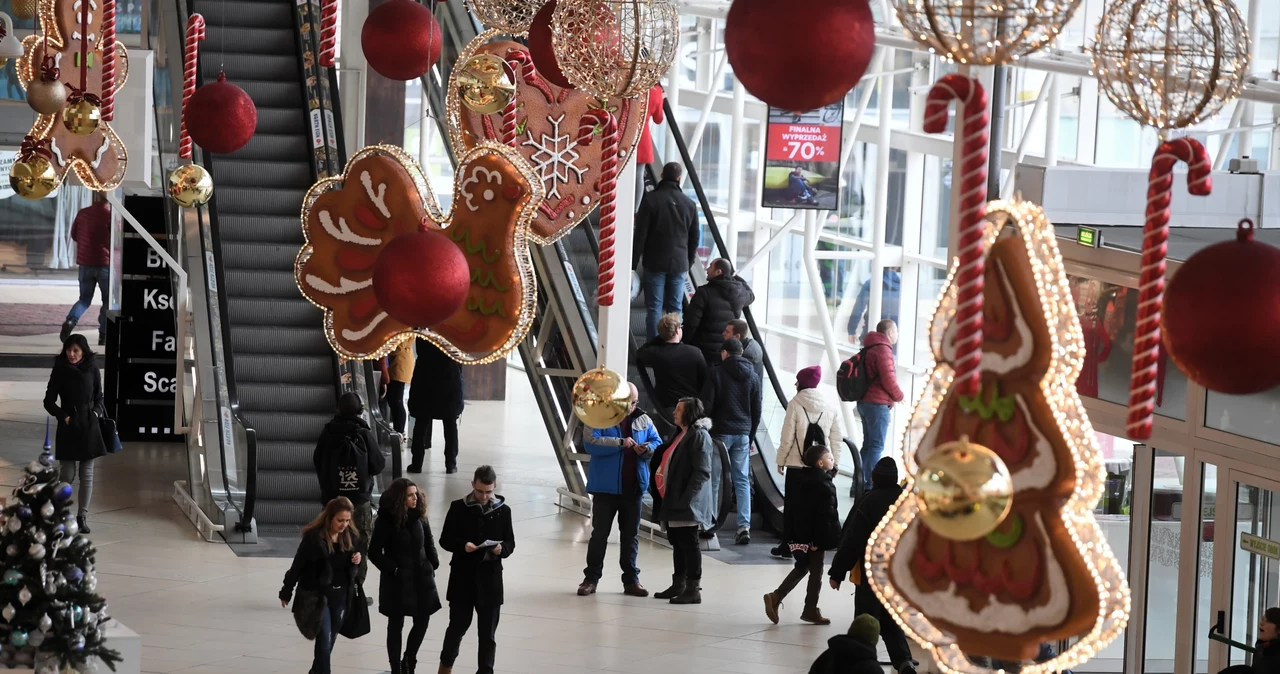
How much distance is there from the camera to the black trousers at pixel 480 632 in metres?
9.72

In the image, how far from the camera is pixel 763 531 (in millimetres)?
14320

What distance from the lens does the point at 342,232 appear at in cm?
588

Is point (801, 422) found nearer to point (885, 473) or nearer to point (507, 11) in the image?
point (885, 473)

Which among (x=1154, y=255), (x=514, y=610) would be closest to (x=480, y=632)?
(x=514, y=610)

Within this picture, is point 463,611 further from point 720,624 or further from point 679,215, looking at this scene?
point 679,215

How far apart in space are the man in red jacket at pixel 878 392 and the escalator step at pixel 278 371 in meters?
4.47

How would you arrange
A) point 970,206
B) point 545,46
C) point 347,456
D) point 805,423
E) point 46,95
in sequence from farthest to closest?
point 805,423
point 347,456
point 46,95
point 545,46
point 970,206

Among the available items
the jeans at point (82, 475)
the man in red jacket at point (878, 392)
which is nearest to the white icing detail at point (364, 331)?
the jeans at point (82, 475)

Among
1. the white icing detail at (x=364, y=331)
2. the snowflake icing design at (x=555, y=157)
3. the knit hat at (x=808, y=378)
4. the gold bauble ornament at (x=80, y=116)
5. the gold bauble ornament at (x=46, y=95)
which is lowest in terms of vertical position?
the knit hat at (x=808, y=378)

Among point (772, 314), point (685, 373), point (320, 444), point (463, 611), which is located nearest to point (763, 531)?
point (685, 373)

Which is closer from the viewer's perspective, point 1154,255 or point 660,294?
point 1154,255

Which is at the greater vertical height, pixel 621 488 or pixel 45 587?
pixel 45 587

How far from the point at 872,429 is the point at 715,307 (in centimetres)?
162

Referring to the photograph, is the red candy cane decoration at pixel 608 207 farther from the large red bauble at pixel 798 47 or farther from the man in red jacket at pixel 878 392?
the man in red jacket at pixel 878 392
